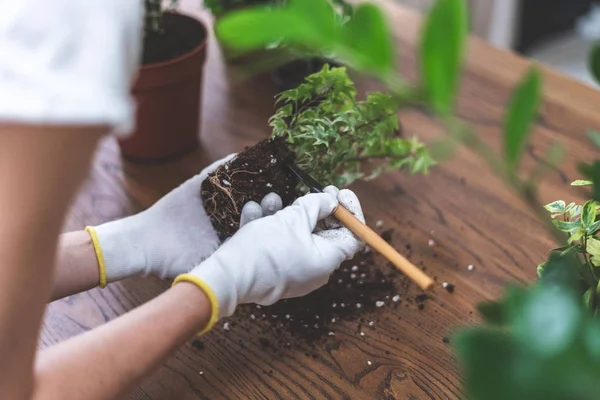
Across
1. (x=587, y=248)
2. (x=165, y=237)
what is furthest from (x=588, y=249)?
(x=165, y=237)

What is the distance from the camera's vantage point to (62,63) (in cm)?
46

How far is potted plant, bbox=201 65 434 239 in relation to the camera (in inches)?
35.3

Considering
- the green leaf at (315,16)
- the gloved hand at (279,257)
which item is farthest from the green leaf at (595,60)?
the gloved hand at (279,257)

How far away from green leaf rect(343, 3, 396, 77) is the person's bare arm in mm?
211

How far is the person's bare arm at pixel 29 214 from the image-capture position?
1.52 feet

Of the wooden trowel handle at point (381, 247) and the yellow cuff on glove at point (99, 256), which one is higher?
the wooden trowel handle at point (381, 247)

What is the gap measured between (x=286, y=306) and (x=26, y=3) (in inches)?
22.8

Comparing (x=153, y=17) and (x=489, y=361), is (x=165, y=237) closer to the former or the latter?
(x=153, y=17)

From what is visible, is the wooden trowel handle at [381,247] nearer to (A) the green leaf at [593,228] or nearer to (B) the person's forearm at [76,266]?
(A) the green leaf at [593,228]

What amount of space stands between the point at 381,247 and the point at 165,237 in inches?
12.8

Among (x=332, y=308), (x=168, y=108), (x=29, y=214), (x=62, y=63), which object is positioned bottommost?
(x=332, y=308)

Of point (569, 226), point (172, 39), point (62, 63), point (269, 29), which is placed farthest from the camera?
point (172, 39)

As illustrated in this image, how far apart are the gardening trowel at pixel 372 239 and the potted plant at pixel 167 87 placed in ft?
0.97

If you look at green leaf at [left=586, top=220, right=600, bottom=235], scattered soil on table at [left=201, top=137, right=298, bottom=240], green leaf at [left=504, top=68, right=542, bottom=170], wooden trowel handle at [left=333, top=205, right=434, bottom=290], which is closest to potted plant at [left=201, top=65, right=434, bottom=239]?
scattered soil on table at [left=201, top=137, right=298, bottom=240]
